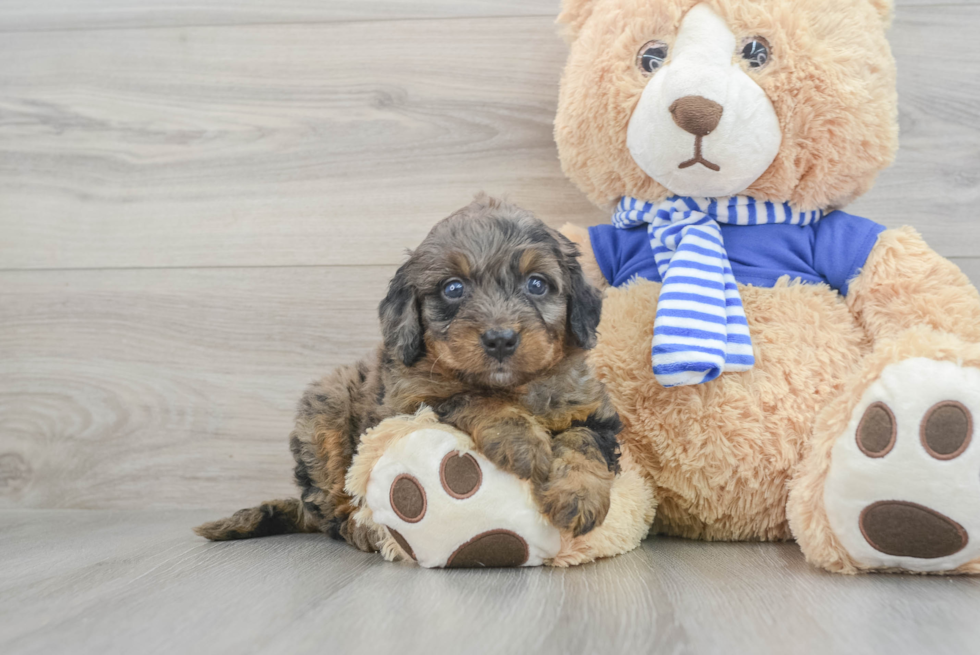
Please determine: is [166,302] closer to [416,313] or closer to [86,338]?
[86,338]

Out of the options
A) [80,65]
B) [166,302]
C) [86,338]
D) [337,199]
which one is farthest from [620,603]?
[80,65]

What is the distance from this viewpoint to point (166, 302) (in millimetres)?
2445

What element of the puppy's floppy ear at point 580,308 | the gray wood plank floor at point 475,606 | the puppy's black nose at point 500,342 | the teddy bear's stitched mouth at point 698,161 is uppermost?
the teddy bear's stitched mouth at point 698,161

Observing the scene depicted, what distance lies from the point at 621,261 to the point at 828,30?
70cm

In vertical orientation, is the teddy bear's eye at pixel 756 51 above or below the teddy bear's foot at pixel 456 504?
above

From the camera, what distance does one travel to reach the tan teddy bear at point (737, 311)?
1.43 m

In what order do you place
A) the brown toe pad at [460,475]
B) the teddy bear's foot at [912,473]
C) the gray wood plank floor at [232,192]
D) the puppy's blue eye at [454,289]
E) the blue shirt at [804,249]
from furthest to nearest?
1. the gray wood plank floor at [232,192]
2. the blue shirt at [804,249]
3. the puppy's blue eye at [454,289]
4. the brown toe pad at [460,475]
5. the teddy bear's foot at [912,473]

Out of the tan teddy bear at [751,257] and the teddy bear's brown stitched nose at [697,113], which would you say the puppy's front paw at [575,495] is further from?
the teddy bear's brown stitched nose at [697,113]

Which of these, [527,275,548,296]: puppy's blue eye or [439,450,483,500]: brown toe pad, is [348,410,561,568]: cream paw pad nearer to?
[439,450,483,500]: brown toe pad

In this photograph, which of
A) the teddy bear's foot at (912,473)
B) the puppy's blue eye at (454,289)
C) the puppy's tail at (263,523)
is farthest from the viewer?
the puppy's tail at (263,523)

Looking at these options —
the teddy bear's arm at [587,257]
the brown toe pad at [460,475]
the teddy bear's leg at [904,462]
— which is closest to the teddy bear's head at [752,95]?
the teddy bear's arm at [587,257]

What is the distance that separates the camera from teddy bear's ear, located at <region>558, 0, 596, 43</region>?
1.94 meters

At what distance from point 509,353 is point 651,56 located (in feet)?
2.68

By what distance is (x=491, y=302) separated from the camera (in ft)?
4.91
